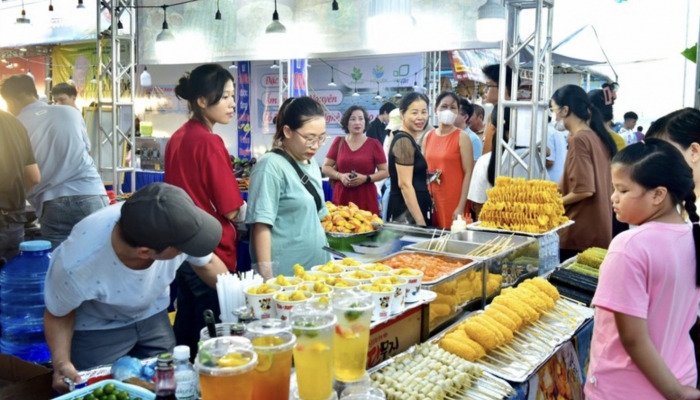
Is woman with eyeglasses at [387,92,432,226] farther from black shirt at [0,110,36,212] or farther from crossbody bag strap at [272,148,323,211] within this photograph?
black shirt at [0,110,36,212]

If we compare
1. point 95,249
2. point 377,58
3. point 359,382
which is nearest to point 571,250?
point 359,382

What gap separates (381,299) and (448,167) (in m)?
3.74

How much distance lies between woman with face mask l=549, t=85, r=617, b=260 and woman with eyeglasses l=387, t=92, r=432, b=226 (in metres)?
1.18

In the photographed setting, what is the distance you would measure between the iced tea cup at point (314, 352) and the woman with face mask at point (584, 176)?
3.22 m

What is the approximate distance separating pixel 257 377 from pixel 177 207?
2.42 ft

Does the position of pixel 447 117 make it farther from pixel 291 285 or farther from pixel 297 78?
pixel 297 78

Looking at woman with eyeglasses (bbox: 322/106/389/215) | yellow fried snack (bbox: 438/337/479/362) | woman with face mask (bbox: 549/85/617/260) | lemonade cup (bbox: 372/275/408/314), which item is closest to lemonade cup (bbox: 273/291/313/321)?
lemonade cup (bbox: 372/275/408/314)

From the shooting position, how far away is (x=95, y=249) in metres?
2.15

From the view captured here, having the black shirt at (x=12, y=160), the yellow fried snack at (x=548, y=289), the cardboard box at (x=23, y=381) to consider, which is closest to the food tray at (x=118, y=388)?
the cardboard box at (x=23, y=381)

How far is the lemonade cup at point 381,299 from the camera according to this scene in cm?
208

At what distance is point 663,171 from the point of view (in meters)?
2.11

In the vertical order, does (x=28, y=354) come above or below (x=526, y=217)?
below

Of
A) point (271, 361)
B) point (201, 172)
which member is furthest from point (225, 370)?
point (201, 172)

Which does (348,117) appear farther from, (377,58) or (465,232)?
(377,58)
